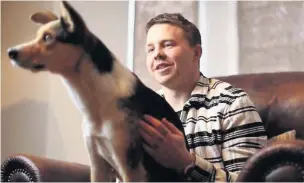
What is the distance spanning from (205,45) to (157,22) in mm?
731

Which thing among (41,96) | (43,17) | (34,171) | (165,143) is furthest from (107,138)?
(41,96)

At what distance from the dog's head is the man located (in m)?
0.34

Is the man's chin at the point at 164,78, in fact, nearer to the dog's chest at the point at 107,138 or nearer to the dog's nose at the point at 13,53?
the dog's chest at the point at 107,138

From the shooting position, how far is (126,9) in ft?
7.59

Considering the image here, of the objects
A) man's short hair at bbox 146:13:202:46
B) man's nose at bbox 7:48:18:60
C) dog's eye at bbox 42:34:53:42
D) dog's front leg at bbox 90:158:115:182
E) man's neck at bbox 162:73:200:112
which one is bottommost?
dog's front leg at bbox 90:158:115:182

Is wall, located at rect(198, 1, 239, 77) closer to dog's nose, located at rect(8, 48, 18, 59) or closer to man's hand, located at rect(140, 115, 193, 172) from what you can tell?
man's hand, located at rect(140, 115, 193, 172)

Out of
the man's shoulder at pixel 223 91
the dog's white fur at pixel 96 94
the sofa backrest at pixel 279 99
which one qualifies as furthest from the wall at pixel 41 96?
the dog's white fur at pixel 96 94

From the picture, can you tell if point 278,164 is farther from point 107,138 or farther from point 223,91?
point 223,91

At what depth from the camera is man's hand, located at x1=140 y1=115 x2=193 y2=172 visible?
874mm

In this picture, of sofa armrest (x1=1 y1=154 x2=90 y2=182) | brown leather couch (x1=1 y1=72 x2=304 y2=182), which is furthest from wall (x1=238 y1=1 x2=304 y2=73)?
sofa armrest (x1=1 y1=154 x2=90 y2=182)

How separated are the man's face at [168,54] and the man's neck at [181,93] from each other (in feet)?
0.08

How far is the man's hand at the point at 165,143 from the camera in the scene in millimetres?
874

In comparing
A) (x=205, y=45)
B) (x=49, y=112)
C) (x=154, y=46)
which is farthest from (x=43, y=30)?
(x=49, y=112)

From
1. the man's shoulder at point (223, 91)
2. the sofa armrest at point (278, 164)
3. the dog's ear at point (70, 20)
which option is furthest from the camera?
the man's shoulder at point (223, 91)
